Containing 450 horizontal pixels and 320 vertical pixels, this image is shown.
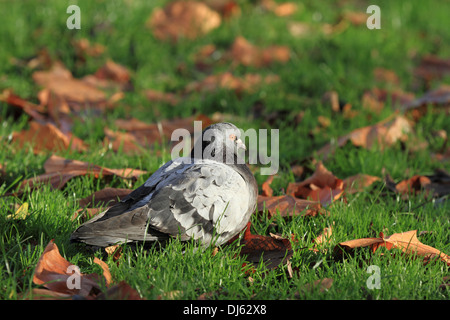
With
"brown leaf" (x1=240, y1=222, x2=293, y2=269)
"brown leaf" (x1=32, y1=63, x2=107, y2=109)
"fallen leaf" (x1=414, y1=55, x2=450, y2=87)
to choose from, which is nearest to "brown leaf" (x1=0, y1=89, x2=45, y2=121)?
"brown leaf" (x1=32, y1=63, x2=107, y2=109)

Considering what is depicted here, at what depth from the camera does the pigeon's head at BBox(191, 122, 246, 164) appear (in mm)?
3410

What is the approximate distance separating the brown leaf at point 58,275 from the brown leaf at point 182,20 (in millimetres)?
4408

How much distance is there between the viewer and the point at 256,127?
525 cm

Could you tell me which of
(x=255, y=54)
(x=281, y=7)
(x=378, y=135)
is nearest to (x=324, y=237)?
(x=378, y=135)

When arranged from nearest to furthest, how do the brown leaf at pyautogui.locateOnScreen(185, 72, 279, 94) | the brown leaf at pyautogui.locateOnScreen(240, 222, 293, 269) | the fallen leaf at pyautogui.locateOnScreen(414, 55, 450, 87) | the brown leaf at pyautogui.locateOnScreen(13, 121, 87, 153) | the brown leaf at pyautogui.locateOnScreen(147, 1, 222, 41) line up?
the brown leaf at pyautogui.locateOnScreen(240, 222, 293, 269) < the brown leaf at pyautogui.locateOnScreen(13, 121, 87, 153) < the brown leaf at pyautogui.locateOnScreen(185, 72, 279, 94) < the fallen leaf at pyautogui.locateOnScreen(414, 55, 450, 87) < the brown leaf at pyautogui.locateOnScreen(147, 1, 222, 41)

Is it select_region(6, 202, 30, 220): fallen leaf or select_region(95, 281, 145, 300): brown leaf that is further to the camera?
select_region(6, 202, 30, 220): fallen leaf

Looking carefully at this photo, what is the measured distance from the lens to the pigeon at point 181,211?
2980 mm

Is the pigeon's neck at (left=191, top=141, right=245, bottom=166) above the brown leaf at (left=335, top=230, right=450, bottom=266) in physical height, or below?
above

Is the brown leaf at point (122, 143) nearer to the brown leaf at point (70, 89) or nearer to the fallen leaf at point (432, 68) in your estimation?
the brown leaf at point (70, 89)

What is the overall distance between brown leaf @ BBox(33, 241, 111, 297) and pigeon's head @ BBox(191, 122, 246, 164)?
2.97 ft

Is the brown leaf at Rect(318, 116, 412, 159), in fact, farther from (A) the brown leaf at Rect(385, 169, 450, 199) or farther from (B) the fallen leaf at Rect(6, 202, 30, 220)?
(B) the fallen leaf at Rect(6, 202, 30, 220)

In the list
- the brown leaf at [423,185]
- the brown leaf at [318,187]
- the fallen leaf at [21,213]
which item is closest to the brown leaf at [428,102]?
the brown leaf at [423,185]

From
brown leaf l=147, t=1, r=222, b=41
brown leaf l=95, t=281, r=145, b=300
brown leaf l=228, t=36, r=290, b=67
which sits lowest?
brown leaf l=95, t=281, r=145, b=300

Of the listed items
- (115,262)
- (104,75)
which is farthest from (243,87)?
(115,262)
